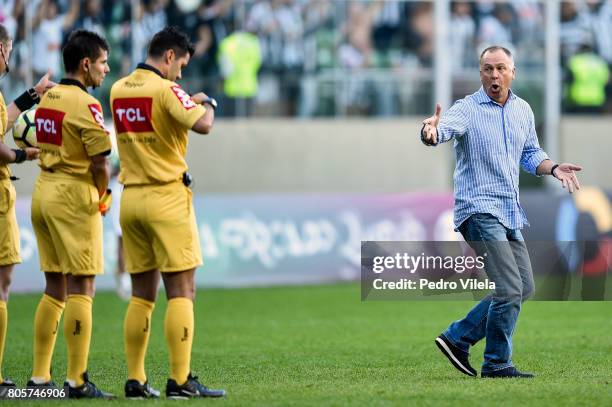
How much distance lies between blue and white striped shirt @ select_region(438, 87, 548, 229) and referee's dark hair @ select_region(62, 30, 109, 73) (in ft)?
7.99

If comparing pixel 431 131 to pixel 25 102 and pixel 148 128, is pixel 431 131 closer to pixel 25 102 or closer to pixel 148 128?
pixel 148 128

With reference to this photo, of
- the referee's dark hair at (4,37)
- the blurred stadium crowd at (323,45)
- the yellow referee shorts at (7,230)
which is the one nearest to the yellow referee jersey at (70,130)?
the yellow referee shorts at (7,230)

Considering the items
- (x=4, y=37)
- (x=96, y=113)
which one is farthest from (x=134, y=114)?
(x=4, y=37)

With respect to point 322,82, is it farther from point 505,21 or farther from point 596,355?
point 596,355

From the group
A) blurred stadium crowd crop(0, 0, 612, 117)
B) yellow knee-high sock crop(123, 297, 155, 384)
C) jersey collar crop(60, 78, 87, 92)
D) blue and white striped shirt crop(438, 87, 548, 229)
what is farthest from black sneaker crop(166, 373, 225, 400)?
blurred stadium crowd crop(0, 0, 612, 117)

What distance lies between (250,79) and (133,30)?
2476 mm

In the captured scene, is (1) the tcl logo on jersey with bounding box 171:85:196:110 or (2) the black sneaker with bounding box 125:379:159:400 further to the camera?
(2) the black sneaker with bounding box 125:379:159:400

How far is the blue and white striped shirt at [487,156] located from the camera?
8922 millimetres

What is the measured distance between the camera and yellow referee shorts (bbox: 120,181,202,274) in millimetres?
7672

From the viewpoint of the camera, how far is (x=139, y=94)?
7684 mm

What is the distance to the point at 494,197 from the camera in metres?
8.91

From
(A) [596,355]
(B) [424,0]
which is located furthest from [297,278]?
(A) [596,355]

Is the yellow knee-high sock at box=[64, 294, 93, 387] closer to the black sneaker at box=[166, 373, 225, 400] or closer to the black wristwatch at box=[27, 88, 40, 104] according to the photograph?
the black sneaker at box=[166, 373, 225, 400]

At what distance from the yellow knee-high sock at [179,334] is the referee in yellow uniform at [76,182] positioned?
61cm
